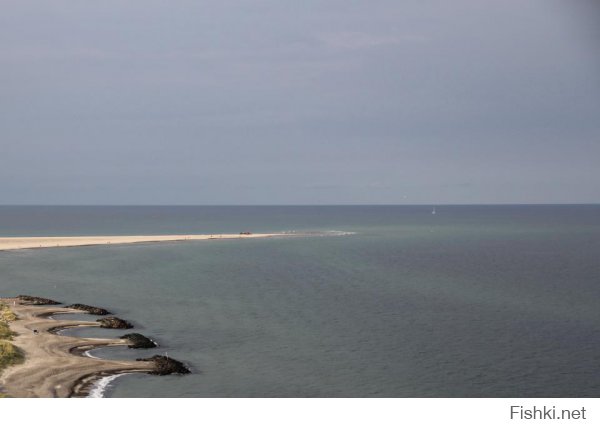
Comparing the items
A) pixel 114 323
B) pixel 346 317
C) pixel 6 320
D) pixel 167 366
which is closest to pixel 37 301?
pixel 6 320

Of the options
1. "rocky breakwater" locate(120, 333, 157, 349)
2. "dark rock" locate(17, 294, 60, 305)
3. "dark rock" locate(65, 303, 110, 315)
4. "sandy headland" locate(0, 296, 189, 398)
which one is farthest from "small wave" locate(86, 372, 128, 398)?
"dark rock" locate(17, 294, 60, 305)

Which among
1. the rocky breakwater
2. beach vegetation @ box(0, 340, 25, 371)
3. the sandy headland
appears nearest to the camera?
the sandy headland

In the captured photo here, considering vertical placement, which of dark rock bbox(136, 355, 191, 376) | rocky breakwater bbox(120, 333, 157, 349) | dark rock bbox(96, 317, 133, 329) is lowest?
dark rock bbox(136, 355, 191, 376)

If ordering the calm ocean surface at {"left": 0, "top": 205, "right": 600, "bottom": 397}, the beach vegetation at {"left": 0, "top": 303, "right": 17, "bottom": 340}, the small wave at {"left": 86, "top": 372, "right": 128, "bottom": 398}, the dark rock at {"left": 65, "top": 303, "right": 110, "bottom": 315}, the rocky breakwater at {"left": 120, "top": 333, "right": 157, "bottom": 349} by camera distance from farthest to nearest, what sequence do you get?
the dark rock at {"left": 65, "top": 303, "right": 110, "bottom": 315} → the rocky breakwater at {"left": 120, "top": 333, "right": 157, "bottom": 349} → the beach vegetation at {"left": 0, "top": 303, "right": 17, "bottom": 340} → the calm ocean surface at {"left": 0, "top": 205, "right": 600, "bottom": 397} → the small wave at {"left": 86, "top": 372, "right": 128, "bottom": 398}

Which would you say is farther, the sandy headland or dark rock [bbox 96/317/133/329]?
dark rock [bbox 96/317/133/329]

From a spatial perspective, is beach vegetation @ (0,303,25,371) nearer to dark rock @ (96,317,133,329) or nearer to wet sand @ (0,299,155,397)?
wet sand @ (0,299,155,397)

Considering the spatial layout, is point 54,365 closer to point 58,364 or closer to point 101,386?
point 58,364

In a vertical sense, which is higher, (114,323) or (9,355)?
(114,323)
